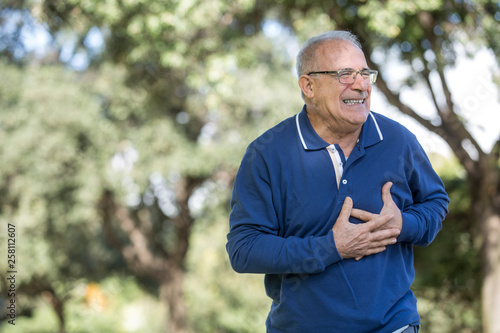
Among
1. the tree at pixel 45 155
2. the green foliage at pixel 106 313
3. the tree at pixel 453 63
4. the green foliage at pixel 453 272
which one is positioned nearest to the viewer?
the tree at pixel 453 63

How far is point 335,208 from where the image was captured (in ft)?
6.55

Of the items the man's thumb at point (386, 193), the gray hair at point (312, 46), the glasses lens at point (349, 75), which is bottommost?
the man's thumb at point (386, 193)

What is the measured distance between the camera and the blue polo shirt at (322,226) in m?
1.93

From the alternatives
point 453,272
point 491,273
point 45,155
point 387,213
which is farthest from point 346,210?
point 45,155

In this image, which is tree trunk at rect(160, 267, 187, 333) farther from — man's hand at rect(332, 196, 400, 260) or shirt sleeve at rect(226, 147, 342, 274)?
man's hand at rect(332, 196, 400, 260)

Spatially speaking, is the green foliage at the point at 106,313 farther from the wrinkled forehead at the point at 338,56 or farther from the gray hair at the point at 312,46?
the wrinkled forehead at the point at 338,56

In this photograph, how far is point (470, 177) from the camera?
7137mm

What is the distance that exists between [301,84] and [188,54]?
5739 mm

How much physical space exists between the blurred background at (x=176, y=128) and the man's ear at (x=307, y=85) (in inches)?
155

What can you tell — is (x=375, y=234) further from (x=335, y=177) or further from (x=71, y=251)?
(x=71, y=251)

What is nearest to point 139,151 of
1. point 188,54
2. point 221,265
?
point 188,54

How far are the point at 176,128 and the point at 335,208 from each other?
10.8 meters

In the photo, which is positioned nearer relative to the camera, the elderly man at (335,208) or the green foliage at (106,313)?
the elderly man at (335,208)

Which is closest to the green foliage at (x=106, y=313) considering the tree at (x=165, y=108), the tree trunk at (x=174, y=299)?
the tree at (x=165, y=108)
